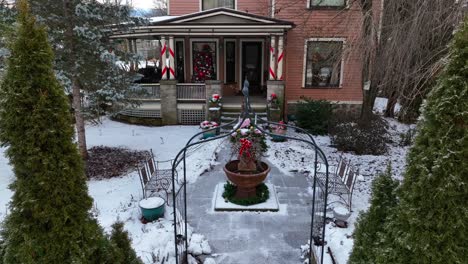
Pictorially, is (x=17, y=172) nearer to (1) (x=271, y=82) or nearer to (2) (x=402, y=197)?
(2) (x=402, y=197)

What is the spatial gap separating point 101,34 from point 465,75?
8.16 meters

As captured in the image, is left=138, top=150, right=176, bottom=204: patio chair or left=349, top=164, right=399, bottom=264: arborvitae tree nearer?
left=349, top=164, right=399, bottom=264: arborvitae tree

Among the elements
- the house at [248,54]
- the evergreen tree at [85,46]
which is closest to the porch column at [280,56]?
the house at [248,54]

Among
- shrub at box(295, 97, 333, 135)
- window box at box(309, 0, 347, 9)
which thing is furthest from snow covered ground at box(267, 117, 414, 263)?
window box at box(309, 0, 347, 9)

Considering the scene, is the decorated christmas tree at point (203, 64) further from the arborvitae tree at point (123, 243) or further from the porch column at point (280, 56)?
the arborvitae tree at point (123, 243)

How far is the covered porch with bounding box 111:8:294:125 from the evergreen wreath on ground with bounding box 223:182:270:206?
609 centimetres

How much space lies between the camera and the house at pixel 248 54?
11.8 metres

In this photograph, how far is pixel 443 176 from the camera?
2199 millimetres

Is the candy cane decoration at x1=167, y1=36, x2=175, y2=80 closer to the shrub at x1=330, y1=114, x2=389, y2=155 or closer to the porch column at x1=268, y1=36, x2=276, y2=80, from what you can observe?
the porch column at x1=268, y1=36, x2=276, y2=80

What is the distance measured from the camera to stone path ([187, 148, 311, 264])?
16.8 ft

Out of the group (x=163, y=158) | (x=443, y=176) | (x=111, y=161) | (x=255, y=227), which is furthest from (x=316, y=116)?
(x=443, y=176)

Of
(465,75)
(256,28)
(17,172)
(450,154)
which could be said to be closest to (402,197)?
(450,154)

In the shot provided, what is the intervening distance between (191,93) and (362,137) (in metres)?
6.83

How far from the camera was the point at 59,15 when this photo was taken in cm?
794
